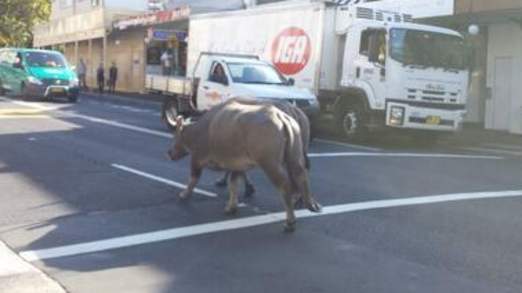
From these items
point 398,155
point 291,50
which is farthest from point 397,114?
point 291,50

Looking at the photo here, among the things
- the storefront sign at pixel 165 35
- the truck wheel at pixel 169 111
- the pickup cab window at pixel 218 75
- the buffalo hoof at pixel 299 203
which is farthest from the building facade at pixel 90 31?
the buffalo hoof at pixel 299 203

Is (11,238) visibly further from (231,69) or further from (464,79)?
(464,79)

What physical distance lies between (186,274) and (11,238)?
2.28 meters

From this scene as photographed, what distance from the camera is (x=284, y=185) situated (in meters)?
8.48

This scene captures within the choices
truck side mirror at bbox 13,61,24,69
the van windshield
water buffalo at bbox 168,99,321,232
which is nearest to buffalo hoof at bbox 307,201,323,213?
water buffalo at bbox 168,99,321,232

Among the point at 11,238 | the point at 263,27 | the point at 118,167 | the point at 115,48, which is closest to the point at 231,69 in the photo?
the point at 263,27

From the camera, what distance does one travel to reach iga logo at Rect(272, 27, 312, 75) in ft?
71.4

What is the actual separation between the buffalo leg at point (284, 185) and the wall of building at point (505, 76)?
53.4ft

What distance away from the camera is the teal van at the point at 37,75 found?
95.2 ft

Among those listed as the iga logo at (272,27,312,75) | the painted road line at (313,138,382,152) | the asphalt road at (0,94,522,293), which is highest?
the iga logo at (272,27,312,75)

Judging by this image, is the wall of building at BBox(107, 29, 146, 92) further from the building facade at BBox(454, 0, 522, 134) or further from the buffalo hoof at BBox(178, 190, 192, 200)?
the buffalo hoof at BBox(178, 190, 192, 200)

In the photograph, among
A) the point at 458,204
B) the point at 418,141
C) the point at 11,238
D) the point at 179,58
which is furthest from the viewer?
the point at 179,58

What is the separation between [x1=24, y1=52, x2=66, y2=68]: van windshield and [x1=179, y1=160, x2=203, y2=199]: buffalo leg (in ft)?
69.1

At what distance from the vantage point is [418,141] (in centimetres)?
2022
